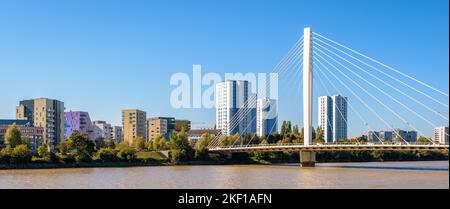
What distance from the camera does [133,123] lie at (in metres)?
56.3

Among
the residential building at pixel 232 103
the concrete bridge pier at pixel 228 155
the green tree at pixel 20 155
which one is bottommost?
the concrete bridge pier at pixel 228 155

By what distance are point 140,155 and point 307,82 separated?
1082 cm

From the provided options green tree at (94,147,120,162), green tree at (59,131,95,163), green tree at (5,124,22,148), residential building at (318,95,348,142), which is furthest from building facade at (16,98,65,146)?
residential building at (318,95,348,142)

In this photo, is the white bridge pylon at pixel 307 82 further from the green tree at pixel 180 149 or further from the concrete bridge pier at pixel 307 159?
the green tree at pixel 180 149

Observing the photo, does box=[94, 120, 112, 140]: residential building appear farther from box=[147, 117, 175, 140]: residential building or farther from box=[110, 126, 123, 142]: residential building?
box=[147, 117, 175, 140]: residential building

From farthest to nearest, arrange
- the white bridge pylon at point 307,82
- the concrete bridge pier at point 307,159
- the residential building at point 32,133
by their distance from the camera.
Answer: the residential building at point 32,133 < the concrete bridge pier at point 307,159 < the white bridge pylon at point 307,82

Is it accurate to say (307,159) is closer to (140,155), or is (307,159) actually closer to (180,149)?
(180,149)

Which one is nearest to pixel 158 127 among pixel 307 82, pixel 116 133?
pixel 116 133

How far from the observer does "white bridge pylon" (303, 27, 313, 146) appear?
2544 cm

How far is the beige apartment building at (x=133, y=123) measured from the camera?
184ft

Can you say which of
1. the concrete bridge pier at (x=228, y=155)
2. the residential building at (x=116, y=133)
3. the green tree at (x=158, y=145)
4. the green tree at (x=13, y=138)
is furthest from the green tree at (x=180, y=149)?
the residential building at (x=116, y=133)

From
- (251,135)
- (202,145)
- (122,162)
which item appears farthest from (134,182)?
(251,135)

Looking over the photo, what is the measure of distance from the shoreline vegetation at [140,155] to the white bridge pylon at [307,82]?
8.05 metres
